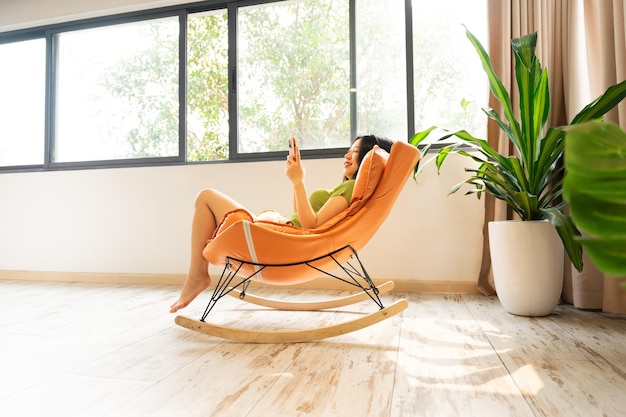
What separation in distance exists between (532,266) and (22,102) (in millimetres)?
4320

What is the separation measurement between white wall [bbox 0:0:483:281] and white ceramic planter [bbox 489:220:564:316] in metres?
0.61

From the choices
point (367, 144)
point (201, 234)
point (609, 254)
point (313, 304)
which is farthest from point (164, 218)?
point (609, 254)

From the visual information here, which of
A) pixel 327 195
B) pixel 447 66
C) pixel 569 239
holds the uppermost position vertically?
pixel 447 66

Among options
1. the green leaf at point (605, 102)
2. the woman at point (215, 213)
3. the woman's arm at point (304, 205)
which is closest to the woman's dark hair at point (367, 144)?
the woman at point (215, 213)

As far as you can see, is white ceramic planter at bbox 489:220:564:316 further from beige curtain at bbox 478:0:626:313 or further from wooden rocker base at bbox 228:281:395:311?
wooden rocker base at bbox 228:281:395:311

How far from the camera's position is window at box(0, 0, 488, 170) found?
2725mm

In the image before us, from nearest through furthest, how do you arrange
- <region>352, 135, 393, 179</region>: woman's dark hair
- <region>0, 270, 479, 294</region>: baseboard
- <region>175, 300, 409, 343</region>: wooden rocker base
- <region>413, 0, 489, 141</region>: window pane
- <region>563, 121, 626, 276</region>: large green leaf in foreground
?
1. <region>563, 121, 626, 276</region>: large green leaf in foreground
2. <region>175, 300, 409, 343</region>: wooden rocker base
3. <region>352, 135, 393, 179</region>: woman's dark hair
4. <region>0, 270, 479, 294</region>: baseboard
5. <region>413, 0, 489, 141</region>: window pane

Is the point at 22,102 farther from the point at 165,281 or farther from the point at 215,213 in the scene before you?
the point at 215,213

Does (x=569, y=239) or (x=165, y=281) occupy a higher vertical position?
(x=569, y=239)

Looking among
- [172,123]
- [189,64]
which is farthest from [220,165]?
[189,64]

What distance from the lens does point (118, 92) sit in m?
3.36

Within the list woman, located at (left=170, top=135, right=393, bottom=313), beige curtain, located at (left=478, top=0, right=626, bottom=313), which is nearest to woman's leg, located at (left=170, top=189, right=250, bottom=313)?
woman, located at (left=170, top=135, right=393, bottom=313)

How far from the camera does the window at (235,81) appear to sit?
2.72m

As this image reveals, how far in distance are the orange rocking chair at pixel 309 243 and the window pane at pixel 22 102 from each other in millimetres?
2959
